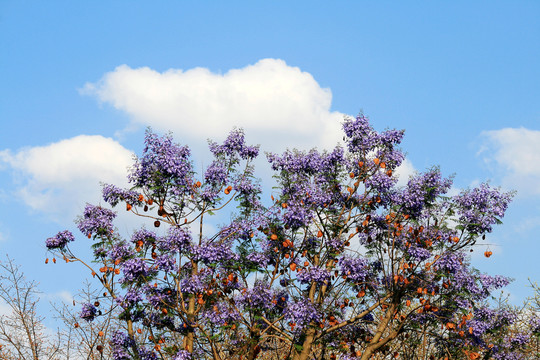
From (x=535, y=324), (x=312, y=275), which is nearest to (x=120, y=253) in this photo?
(x=312, y=275)

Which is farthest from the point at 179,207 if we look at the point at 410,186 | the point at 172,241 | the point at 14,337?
the point at 14,337

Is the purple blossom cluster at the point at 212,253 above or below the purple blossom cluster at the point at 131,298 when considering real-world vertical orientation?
above

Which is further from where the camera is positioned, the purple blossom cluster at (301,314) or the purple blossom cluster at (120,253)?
the purple blossom cluster at (120,253)

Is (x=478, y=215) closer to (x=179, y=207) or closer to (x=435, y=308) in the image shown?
(x=435, y=308)

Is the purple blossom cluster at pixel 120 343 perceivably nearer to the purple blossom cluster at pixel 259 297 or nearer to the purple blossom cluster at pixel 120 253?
the purple blossom cluster at pixel 120 253

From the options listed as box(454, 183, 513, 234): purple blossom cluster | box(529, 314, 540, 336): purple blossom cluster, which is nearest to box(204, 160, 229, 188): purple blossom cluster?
box(454, 183, 513, 234): purple blossom cluster

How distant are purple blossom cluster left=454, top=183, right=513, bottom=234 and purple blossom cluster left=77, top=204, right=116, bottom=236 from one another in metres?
11.1

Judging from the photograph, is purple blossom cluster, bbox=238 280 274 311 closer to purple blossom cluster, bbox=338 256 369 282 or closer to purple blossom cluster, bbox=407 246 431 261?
purple blossom cluster, bbox=338 256 369 282

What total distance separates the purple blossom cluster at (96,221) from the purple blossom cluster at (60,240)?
24.1 inches

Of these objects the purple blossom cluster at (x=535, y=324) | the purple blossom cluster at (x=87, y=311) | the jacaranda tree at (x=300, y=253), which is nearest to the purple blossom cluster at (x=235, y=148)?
the jacaranda tree at (x=300, y=253)

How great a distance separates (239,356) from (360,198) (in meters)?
5.93

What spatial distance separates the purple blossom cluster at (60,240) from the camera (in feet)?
63.5

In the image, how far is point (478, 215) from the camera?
17.8 meters

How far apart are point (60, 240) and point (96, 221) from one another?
1485 millimetres
